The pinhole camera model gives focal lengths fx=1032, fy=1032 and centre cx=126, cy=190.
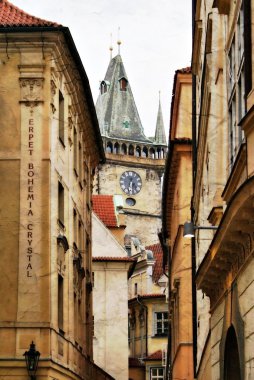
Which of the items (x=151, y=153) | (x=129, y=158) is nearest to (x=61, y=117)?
(x=129, y=158)

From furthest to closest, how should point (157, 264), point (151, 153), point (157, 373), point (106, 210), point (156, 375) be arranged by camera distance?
point (151, 153)
point (157, 264)
point (156, 375)
point (157, 373)
point (106, 210)

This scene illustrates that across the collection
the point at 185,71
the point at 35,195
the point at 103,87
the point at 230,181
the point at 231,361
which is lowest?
the point at 231,361

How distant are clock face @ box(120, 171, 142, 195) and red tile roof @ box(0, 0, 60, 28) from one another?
88675 millimetres

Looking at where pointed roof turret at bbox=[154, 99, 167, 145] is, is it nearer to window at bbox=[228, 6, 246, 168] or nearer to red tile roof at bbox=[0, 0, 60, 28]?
red tile roof at bbox=[0, 0, 60, 28]

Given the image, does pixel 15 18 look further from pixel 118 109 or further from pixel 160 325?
pixel 118 109

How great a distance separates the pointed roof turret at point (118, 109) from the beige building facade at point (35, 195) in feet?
307

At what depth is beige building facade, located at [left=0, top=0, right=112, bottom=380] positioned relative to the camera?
24.8 m

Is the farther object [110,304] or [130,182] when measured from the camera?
[130,182]

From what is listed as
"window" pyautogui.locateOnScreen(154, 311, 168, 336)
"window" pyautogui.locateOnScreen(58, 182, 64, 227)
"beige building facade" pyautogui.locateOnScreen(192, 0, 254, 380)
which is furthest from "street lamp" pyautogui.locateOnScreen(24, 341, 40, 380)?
A: "window" pyautogui.locateOnScreen(154, 311, 168, 336)

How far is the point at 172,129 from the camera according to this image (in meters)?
33.7

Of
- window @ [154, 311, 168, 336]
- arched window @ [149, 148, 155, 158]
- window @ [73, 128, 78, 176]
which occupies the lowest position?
window @ [73, 128, 78, 176]

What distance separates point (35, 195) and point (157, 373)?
45433 mm

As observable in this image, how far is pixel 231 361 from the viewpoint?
15078mm

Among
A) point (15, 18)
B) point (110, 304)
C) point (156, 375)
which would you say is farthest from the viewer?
point (156, 375)
